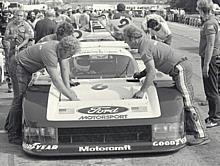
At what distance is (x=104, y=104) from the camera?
244 inches

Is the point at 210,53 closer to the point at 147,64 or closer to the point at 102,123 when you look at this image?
the point at 147,64

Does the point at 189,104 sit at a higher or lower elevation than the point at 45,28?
lower

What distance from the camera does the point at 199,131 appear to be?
21.5ft

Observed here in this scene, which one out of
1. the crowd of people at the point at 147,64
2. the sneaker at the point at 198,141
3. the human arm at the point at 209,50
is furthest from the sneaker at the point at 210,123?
the sneaker at the point at 198,141

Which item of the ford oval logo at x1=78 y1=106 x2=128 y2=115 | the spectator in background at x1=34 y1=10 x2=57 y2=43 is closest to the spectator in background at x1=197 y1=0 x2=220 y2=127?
the ford oval logo at x1=78 y1=106 x2=128 y2=115

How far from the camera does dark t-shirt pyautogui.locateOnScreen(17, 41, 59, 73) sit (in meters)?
6.27

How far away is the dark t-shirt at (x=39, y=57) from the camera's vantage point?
627 cm

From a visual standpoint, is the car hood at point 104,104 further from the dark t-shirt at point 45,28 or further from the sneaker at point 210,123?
the dark t-shirt at point 45,28

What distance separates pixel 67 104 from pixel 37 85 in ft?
2.41

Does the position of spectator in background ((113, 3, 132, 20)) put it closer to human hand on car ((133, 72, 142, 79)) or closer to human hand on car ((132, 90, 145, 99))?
human hand on car ((133, 72, 142, 79))

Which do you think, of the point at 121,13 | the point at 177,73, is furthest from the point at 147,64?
the point at 121,13

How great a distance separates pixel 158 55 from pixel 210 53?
1.12 metres

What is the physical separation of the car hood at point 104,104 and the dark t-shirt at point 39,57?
37 cm

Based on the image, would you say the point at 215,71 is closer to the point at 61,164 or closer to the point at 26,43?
the point at 61,164
